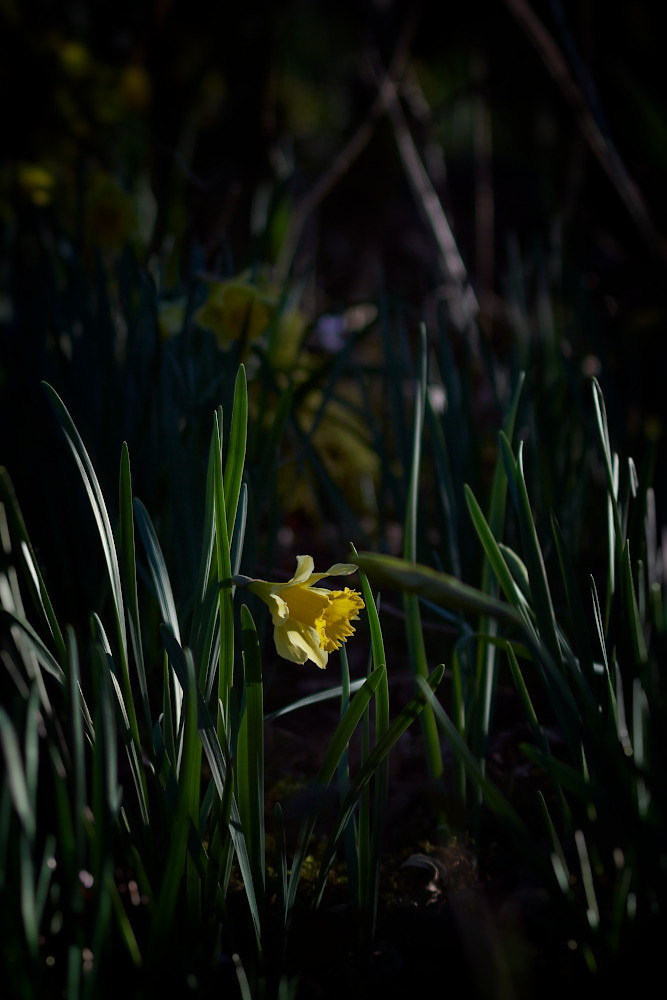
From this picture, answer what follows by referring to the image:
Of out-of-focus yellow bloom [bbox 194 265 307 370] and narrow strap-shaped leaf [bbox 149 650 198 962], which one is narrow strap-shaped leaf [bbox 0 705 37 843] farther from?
out-of-focus yellow bloom [bbox 194 265 307 370]

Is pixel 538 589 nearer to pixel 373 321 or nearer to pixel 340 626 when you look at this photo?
pixel 340 626

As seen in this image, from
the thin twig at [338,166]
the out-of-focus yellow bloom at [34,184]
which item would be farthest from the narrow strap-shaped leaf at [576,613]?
the out-of-focus yellow bloom at [34,184]

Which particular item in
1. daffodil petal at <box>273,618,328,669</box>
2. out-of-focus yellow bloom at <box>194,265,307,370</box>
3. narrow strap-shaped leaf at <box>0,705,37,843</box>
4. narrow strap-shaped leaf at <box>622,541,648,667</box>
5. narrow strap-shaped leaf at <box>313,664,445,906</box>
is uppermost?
out-of-focus yellow bloom at <box>194,265,307,370</box>

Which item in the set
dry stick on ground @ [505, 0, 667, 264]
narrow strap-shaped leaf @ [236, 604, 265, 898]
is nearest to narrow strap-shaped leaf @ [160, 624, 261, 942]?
narrow strap-shaped leaf @ [236, 604, 265, 898]

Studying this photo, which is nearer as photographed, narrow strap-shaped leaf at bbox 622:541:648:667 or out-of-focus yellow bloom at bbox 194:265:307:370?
narrow strap-shaped leaf at bbox 622:541:648:667

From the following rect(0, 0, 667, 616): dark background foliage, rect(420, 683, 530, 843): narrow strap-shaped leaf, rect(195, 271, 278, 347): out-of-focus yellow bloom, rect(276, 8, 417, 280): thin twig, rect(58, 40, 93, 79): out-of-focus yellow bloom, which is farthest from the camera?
rect(58, 40, 93, 79): out-of-focus yellow bloom

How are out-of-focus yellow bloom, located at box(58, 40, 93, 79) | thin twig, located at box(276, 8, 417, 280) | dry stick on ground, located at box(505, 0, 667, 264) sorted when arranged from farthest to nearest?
out-of-focus yellow bloom, located at box(58, 40, 93, 79) < thin twig, located at box(276, 8, 417, 280) < dry stick on ground, located at box(505, 0, 667, 264)

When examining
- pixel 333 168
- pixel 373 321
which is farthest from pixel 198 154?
pixel 373 321
